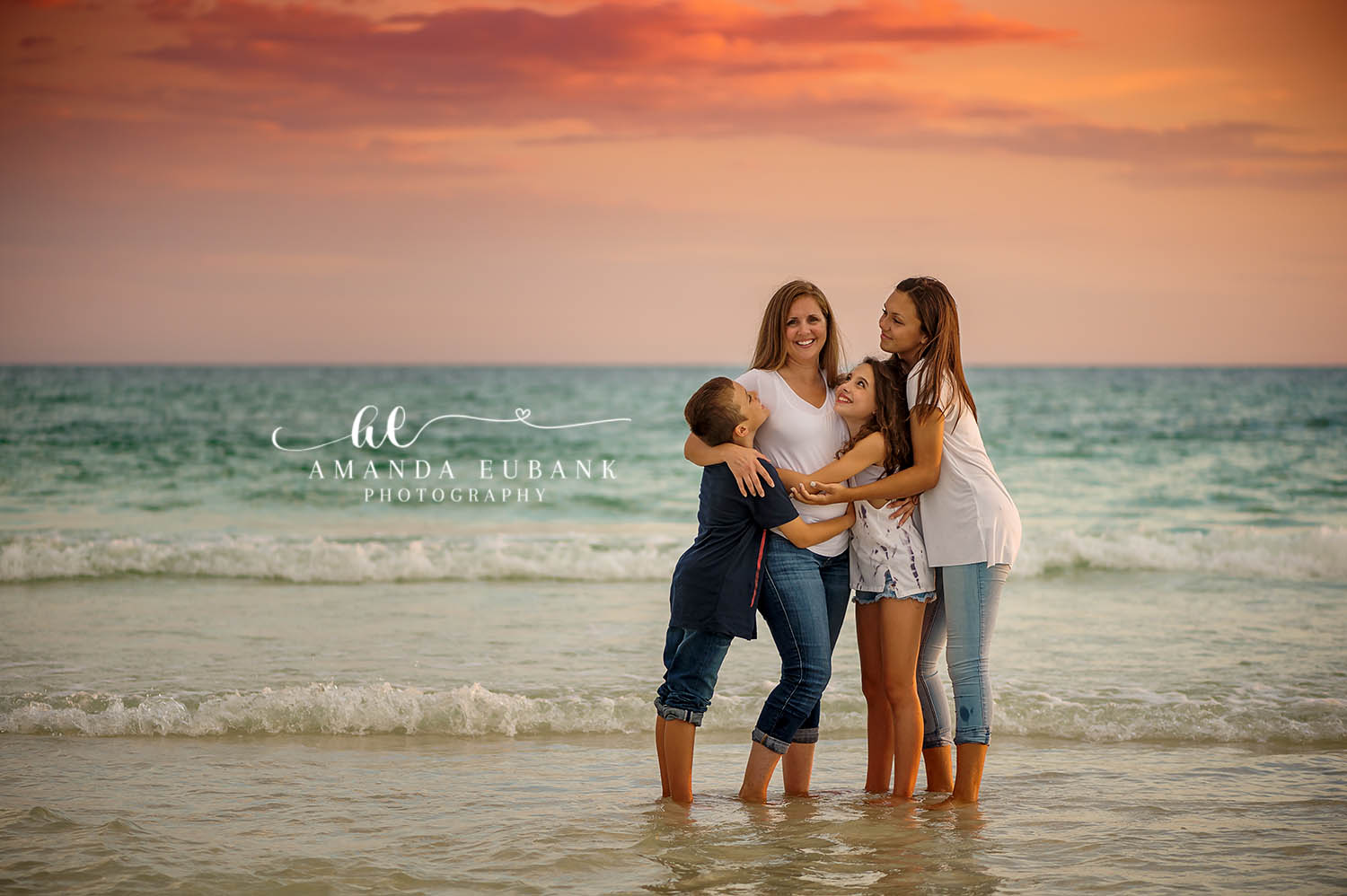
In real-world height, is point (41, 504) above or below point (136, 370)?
below

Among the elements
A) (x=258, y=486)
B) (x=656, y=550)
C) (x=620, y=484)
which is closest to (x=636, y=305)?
(x=620, y=484)

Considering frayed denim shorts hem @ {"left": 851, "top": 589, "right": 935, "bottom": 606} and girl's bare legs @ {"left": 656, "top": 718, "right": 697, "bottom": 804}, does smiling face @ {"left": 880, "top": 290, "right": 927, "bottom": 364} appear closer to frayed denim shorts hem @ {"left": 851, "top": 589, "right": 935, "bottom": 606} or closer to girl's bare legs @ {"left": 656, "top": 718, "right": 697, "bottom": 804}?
frayed denim shorts hem @ {"left": 851, "top": 589, "right": 935, "bottom": 606}

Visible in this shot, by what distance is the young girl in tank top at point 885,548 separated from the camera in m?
3.69

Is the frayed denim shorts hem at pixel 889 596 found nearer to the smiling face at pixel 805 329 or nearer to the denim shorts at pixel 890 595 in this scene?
the denim shorts at pixel 890 595

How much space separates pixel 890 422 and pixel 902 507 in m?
0.31

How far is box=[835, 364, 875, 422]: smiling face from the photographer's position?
12.1ft

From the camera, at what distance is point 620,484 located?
1576 centimetres

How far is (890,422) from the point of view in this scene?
12.1 ft

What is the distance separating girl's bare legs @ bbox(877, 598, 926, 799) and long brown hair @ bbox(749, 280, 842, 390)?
85 centimetres

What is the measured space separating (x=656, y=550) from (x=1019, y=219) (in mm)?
12507

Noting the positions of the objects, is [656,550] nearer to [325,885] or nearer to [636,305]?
Answer: [325,885]

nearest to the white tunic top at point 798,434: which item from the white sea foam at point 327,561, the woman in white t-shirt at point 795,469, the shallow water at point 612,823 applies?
the woman in white t-shirt at point 795,469

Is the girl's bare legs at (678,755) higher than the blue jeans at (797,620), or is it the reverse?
the blue jeans at (797,620)

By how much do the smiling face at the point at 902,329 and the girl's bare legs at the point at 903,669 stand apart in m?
0.88
